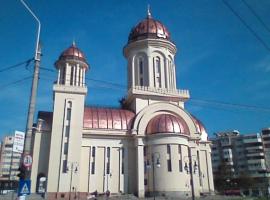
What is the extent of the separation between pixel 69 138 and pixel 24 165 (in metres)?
24.7

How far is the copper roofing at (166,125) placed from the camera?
37.4m


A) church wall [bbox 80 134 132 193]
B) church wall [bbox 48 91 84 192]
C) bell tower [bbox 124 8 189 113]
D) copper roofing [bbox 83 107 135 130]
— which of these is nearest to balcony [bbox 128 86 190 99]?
bell tower [bbox 124 8 189 113]

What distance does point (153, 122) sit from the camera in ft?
128

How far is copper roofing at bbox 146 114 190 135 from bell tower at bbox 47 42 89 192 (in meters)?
9.34

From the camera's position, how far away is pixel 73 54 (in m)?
42.0

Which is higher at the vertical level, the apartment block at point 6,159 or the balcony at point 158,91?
the balcony at point 158,91

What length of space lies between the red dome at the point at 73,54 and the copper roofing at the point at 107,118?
7.51 m

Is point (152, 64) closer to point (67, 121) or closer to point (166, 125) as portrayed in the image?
point (166, 125)

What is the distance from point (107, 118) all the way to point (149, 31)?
16.1m

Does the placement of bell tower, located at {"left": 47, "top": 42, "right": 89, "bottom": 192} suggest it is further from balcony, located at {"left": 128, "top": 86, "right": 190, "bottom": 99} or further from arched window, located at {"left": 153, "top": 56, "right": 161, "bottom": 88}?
arched window, located at {"left": 153, "top": 56, "right": 161, "bottom": 88}

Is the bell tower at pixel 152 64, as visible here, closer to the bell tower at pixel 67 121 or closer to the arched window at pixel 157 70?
the arched window at pixel 157 70

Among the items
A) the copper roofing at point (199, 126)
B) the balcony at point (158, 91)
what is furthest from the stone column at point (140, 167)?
the copper roofing at point (199, 126)

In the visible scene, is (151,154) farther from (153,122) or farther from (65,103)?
(65,103)

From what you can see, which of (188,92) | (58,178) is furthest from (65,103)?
(188,92)
